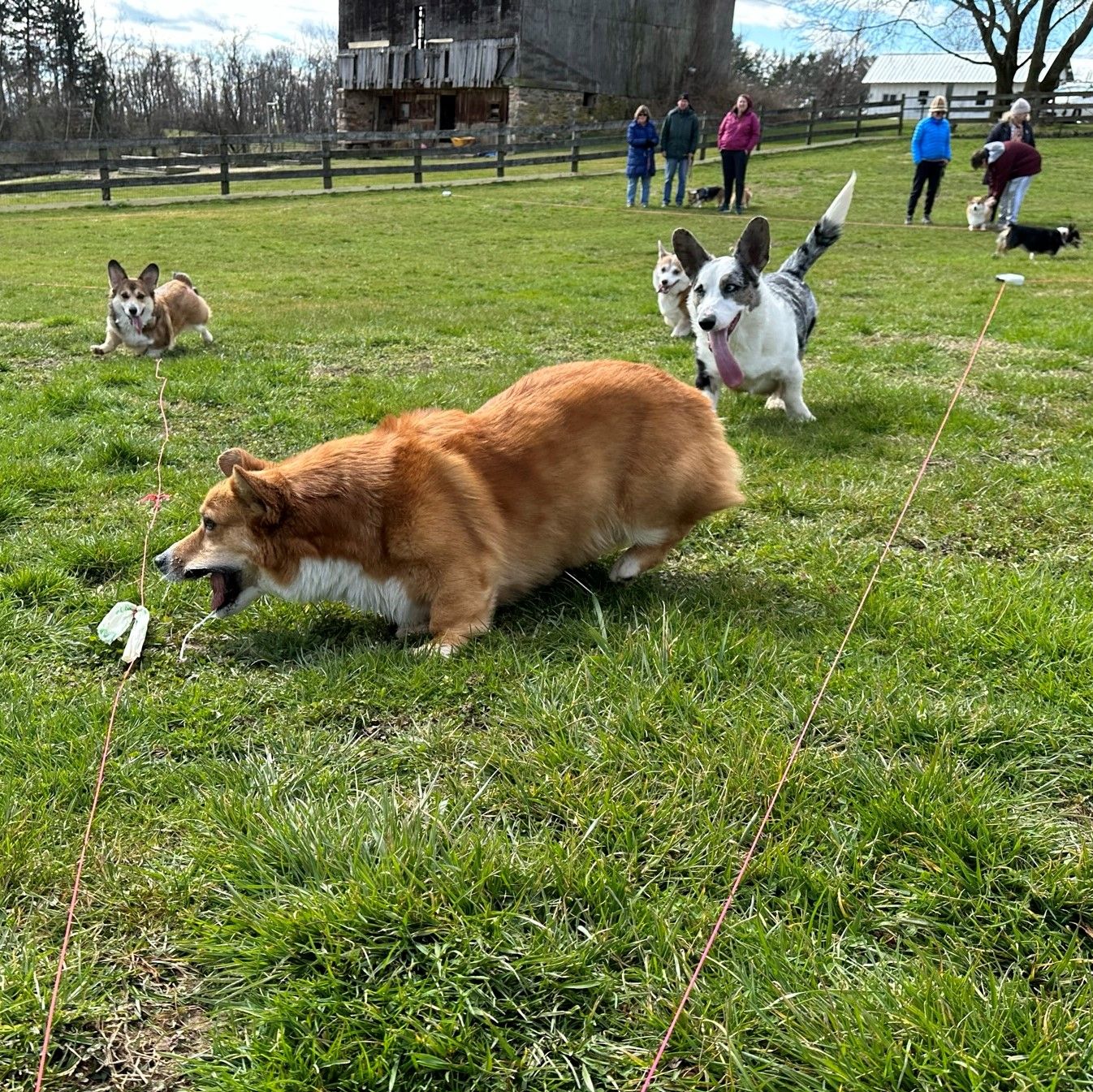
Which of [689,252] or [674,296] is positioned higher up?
[689,252]

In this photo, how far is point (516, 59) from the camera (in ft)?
115

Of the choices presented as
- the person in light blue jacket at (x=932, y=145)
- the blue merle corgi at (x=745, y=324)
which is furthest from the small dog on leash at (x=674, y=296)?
the person in light blue jacket at (x=932, y=145)

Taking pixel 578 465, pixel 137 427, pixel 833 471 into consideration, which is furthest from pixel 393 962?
pixel 137 427

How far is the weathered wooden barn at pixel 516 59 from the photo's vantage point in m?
35.6

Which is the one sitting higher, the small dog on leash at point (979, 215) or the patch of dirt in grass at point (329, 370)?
the small dog on leash at point (979, 215)

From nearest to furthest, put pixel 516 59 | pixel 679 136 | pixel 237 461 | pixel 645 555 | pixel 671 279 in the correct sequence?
pixel 237 461 → pixel 645 555 → pixel 671 279 → pixel 679 136 → pixel 516 59

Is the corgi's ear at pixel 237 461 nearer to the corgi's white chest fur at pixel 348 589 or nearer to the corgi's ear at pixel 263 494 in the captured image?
the corgi's ear at pixel 263 494

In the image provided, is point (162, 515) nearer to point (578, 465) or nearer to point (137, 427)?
Result: point (137, 427)

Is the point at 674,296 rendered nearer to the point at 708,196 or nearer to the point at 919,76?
the point at 708,196

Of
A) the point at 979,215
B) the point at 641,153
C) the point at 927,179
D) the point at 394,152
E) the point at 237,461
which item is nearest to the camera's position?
the point at 237,461

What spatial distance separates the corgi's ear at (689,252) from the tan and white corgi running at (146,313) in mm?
4918

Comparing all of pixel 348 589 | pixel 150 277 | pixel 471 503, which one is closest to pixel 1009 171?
pixel 150 277

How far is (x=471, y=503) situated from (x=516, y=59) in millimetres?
37977

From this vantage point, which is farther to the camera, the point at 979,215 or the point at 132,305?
Result: the point at 979,215
